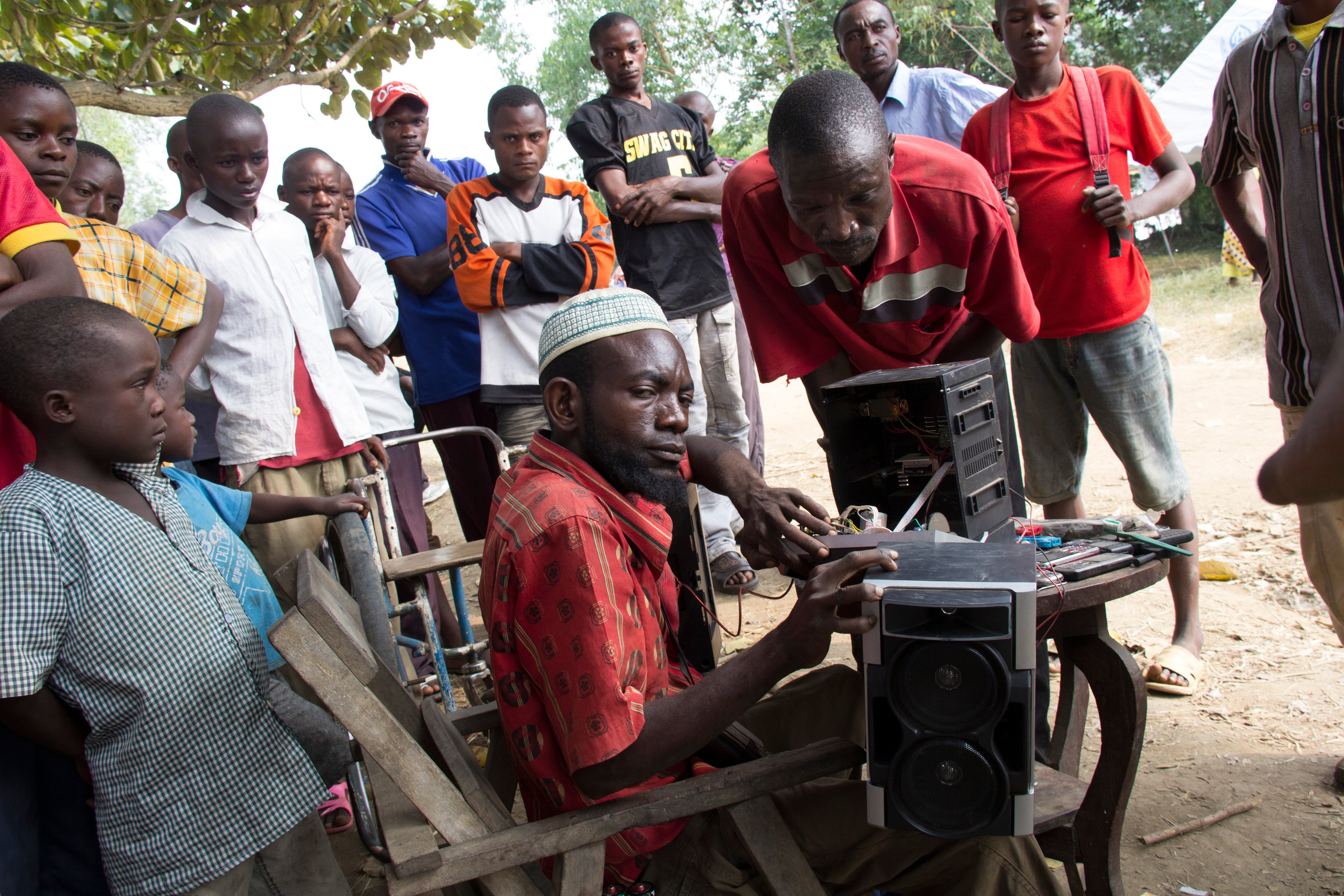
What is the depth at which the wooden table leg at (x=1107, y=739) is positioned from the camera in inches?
84.2

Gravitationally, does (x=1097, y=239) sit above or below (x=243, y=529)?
above

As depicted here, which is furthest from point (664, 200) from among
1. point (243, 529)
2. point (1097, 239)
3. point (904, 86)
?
point (243, 529)

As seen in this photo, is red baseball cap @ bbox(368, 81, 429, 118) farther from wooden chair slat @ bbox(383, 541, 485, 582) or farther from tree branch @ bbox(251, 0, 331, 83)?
wooden chair slat @ bbox(383, 541, 485, 582)

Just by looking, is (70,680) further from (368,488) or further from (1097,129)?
(1097,129)

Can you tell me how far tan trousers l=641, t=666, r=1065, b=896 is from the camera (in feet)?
5.76

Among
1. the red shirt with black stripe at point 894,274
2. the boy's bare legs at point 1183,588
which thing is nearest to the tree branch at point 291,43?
the red shirt with black stripe at point 894,274

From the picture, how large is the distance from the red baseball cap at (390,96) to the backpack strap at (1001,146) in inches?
127

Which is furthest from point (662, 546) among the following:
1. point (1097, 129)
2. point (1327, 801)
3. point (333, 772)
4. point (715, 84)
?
point (715, 84)

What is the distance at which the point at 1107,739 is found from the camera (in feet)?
7.18

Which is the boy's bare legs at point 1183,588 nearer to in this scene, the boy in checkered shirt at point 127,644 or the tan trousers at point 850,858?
the tan trousers at point 850,858

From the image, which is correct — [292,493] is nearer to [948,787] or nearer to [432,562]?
[432,562]

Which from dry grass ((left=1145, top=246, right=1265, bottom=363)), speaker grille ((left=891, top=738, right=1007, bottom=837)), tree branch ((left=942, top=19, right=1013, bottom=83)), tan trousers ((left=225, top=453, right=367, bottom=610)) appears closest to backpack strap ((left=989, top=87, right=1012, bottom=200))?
speaker grille ((left=891, top=738, right=1007, bottom=837))

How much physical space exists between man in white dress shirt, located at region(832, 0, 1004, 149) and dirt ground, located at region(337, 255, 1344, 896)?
2.58 metres

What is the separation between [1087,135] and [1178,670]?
2.13 metres
